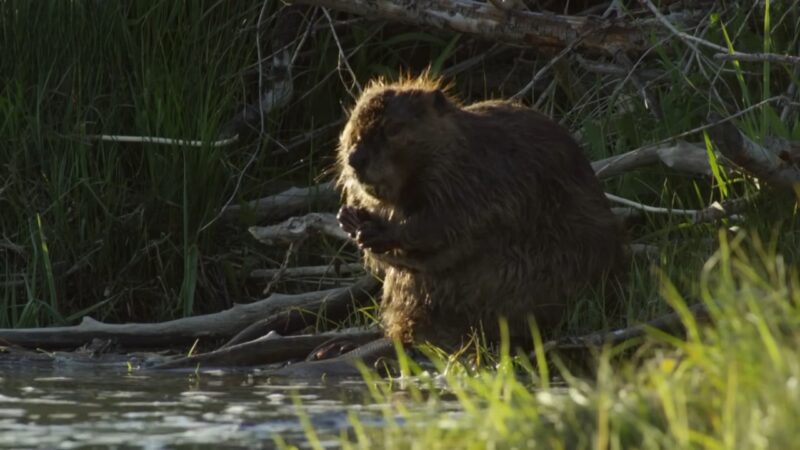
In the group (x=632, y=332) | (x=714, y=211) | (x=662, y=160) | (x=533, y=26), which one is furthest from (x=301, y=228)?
(x=632, y=332)

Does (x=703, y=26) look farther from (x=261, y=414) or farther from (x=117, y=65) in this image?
(x=261, y=414)

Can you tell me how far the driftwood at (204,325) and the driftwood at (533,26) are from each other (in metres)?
1.06

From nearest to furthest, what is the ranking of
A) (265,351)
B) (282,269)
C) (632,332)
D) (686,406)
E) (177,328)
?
(686,406) < (632,332) < (265,351) < (177,328) < (282,269)

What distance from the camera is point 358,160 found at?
4.93 meters

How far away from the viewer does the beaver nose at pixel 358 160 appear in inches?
194

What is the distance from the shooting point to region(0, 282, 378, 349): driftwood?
591 centimetres

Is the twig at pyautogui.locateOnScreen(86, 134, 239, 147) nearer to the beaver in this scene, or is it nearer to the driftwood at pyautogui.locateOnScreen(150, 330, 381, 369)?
the driftwood at pyautogui.locateOnScreen(150, 330, 381, 369)

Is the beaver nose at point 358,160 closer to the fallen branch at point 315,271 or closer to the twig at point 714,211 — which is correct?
the twig at point 714,211

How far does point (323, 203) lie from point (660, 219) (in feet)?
4.89

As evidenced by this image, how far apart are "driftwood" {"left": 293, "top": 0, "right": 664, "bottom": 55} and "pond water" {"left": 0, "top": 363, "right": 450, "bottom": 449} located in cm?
163

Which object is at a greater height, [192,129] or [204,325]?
[192,129]

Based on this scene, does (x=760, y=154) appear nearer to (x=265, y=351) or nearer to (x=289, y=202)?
(x=265, y=351)

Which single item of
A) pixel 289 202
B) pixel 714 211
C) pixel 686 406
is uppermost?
pixel 289 202

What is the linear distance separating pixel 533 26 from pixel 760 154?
1405 millimetres
